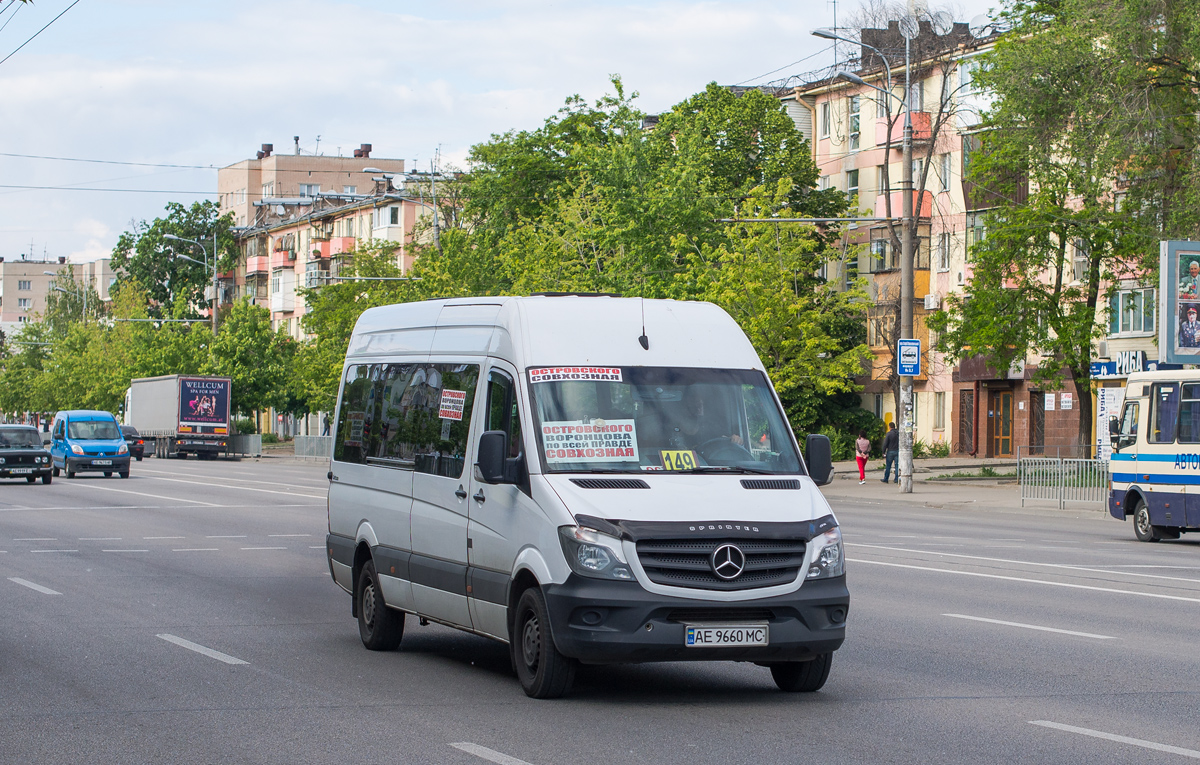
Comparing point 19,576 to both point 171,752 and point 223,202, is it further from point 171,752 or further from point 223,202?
point 223,202

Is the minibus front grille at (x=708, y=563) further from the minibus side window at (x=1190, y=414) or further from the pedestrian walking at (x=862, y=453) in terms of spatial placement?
the pedestrian walking at (x=862, y=453)

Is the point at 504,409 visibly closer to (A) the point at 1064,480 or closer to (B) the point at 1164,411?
(B) the point at 1164,411

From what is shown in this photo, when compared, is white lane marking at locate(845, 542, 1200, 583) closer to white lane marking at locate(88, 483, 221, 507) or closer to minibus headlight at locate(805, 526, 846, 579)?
minibus headlight at locate(805, 526, 846, 579)

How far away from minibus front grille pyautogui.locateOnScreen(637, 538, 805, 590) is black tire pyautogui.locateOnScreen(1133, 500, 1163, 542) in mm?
17808

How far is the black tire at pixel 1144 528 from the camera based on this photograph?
25.1 metres

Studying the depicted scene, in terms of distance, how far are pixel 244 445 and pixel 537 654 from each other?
73050mm

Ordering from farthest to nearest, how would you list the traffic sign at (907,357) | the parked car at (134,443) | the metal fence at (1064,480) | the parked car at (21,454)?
1. the parked car at (134,443)
2. the parked car at (21,454)
3. the traffic sign at (907,357)
4. the metal fence at (1064,480)

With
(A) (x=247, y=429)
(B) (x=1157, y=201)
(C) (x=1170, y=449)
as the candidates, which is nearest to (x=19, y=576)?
(C) (x=1170, y=449)

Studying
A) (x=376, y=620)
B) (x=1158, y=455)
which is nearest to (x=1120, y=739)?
(x=376, y=620)

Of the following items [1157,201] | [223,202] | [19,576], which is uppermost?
[223,202]

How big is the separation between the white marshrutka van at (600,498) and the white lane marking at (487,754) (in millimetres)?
1119

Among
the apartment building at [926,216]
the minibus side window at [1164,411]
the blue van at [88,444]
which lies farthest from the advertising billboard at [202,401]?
the minibus side window at [1164,411]

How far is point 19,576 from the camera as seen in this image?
17266mm

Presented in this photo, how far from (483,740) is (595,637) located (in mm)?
1000
